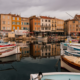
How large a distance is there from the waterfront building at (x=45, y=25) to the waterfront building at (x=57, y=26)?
2.89 m

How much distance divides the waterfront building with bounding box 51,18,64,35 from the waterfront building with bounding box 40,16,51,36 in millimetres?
2885

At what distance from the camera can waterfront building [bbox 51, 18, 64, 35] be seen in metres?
78.1

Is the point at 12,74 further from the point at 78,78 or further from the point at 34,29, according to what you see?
the point at 34,29

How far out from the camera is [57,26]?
7919cm

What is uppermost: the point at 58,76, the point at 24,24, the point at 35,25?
the point at 24,24

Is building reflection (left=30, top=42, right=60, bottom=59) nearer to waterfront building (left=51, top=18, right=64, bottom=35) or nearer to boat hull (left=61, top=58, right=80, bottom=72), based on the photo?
boat hull (left=61, top=58, right=80, bottom=72)

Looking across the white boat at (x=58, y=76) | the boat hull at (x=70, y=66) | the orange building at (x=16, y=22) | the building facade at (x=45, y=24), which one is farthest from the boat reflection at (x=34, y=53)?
the building facade at (x=45, y=24)

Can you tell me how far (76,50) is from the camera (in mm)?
14562

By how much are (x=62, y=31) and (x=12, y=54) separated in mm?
62799

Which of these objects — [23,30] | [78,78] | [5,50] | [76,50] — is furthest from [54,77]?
[23,30]

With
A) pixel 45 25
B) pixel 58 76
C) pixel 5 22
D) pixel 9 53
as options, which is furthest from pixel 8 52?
pixel 45 25

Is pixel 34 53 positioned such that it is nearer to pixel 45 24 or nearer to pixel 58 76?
pixel 58 76

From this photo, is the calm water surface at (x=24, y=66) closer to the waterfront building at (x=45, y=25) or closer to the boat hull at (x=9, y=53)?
the boat hull at (x=9, y=53)

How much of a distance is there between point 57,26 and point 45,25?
923 cm
